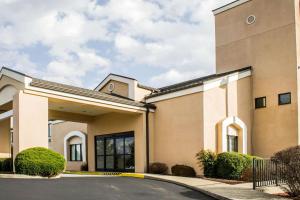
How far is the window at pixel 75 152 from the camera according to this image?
2989cm

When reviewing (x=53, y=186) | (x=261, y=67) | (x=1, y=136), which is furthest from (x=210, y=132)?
(x=1, y=136)

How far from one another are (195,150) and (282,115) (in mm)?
5491

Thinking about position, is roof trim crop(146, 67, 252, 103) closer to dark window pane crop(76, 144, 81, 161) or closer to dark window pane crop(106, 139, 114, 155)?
dark window pane crop(106, 139, 114, 155)

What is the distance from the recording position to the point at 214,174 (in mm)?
18391

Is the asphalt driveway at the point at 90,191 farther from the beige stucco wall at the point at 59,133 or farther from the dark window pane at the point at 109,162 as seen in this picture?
the beige stucco wall at the point at 59,133

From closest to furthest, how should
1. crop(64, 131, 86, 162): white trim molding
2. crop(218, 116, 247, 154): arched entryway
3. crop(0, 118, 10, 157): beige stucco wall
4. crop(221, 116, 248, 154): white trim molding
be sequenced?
crop(221, 116, 248, 154): white trim molding
crop(218, 116, 247, 154): arched entryway
crop(0, 118, 10, 157): beige stucco wall
crop(64, 131, 86, 162): white trim molding

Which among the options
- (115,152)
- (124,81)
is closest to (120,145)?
(115,152)

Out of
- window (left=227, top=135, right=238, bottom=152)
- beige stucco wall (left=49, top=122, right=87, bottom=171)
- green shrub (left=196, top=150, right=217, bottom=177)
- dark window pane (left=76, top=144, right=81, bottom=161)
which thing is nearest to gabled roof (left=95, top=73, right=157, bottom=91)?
beige stucco wall (left=49, top=122, right=87, bottom=171)

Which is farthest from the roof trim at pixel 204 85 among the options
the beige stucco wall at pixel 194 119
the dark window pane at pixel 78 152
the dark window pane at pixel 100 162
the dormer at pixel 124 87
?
the dark window pane at pixel 78 152

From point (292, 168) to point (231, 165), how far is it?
5.53 m

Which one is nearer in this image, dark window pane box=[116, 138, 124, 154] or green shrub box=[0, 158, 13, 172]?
green shrub box=[0, 158, 13, 172]

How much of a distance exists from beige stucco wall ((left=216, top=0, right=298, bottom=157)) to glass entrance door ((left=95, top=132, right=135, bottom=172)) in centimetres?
756

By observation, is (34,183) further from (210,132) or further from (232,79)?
(232,79)

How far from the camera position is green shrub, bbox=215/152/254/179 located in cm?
1762
